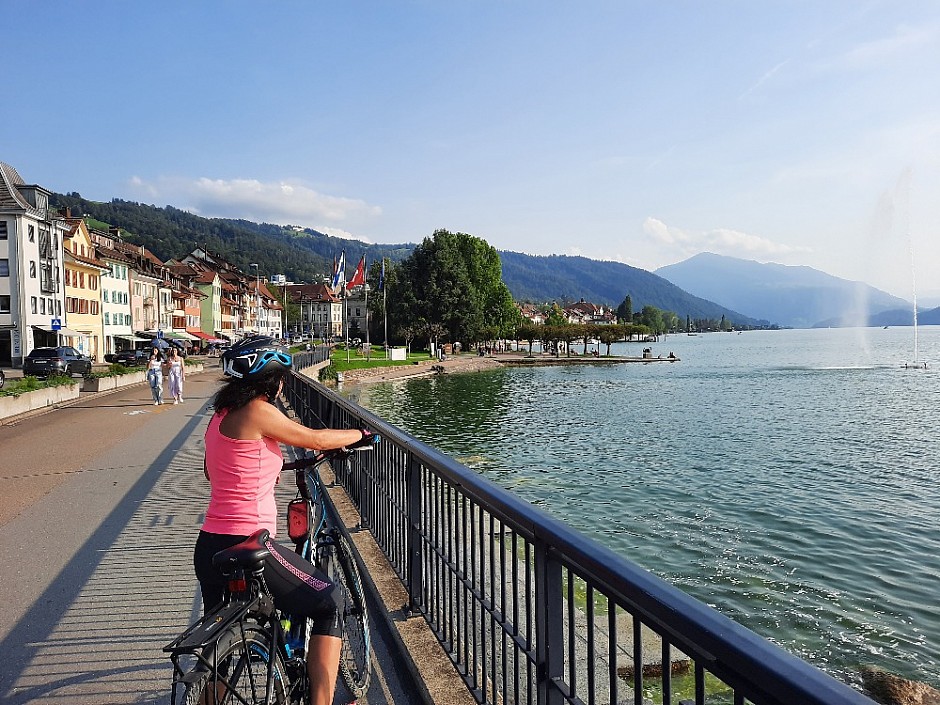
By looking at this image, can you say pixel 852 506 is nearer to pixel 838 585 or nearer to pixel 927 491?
pixel 927 491

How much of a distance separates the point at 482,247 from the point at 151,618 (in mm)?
97141

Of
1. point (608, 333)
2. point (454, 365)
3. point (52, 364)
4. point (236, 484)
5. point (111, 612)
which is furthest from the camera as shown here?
point (608, 333)

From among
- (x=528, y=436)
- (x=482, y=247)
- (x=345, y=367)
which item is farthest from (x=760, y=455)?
(x=482, y=247)

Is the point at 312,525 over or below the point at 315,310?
below

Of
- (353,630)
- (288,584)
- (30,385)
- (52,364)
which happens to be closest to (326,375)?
(52,364)

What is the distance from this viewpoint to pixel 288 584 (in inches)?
123

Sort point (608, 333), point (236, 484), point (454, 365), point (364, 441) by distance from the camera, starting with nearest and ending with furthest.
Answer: point (236, 484)
point (364, 441)
point (454, 365)
point (608, 333)

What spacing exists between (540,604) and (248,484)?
138 cm

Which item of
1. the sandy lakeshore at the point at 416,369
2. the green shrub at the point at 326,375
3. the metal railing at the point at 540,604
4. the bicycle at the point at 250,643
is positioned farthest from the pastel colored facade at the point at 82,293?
the bicycle at the point at 250,643

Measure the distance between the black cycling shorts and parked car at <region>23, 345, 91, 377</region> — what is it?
36.9 metres

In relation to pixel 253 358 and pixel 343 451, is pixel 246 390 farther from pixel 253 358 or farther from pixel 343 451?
pixel 343 451

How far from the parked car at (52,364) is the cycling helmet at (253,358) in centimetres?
3676

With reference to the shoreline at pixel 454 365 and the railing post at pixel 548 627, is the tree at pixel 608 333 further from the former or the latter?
the railing post at pixel 548 627

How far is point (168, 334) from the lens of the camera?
8288 centimetres
